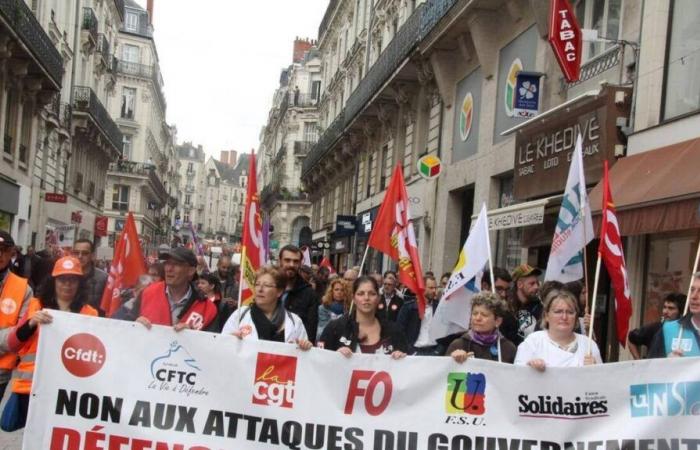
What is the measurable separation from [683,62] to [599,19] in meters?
2.76

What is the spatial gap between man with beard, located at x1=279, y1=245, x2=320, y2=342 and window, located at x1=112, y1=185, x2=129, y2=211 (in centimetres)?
6110

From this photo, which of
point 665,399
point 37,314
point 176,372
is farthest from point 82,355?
point 665,399

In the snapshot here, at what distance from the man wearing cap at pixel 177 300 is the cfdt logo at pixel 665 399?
8.64 feet

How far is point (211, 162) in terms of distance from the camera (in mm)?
150125

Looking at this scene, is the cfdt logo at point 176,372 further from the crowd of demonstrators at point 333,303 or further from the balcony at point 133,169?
the balcony at point 133,169

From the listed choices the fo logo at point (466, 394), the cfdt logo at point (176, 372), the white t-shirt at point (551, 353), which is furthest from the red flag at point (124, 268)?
the white t-shirt at point (551, 353)

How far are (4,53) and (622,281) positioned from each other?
20.0 metres

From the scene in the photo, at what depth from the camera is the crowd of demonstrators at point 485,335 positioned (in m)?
5.25

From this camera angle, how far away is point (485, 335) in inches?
208

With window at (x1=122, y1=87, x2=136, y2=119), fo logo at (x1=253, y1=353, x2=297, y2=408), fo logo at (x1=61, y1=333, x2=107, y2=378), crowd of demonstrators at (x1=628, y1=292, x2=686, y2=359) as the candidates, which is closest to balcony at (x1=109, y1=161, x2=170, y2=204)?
window at (x1=122, y1=87, x2=136, y2=119)

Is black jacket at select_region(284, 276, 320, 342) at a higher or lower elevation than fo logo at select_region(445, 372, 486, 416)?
higher

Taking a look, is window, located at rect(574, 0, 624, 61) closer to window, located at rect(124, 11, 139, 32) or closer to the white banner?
the white banner

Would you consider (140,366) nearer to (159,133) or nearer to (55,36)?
(55,36)

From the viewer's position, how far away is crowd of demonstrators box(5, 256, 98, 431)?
16.8 ft
